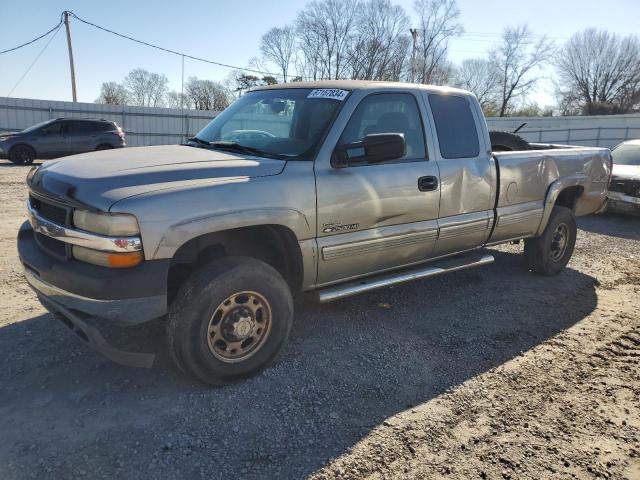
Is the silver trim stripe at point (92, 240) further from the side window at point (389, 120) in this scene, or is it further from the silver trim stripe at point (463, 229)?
the silver trim stripe at point (463, 229)

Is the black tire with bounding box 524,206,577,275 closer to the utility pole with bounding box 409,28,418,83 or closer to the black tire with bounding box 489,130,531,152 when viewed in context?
the black tire with bounding box 489,130,531,152

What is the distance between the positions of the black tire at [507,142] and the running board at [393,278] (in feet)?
5.55

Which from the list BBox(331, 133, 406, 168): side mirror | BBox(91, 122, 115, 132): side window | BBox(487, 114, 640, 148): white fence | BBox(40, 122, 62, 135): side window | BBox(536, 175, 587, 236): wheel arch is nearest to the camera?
BBox(331, 133, 406, 168): side mirror

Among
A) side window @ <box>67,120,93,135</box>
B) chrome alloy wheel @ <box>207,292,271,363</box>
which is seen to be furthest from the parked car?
side window @ <box>67,120,93,135</box>

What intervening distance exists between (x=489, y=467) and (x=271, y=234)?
194cm

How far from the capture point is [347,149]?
3.59 m

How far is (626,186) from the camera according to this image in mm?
9602

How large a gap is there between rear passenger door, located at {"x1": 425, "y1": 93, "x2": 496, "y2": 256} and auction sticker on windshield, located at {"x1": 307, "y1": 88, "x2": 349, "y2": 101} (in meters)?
0.93

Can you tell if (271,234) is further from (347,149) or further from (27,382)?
(27,382)

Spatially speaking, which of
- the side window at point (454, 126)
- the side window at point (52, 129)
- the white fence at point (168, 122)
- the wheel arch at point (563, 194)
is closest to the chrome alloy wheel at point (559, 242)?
the wheel arch at point (563, 194)

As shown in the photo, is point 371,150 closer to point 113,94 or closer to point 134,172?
point 134,172

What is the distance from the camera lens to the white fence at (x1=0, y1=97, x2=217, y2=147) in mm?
22438

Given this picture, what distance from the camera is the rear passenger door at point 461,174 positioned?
4367 mm

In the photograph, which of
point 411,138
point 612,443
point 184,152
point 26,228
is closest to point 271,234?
point 184,152
